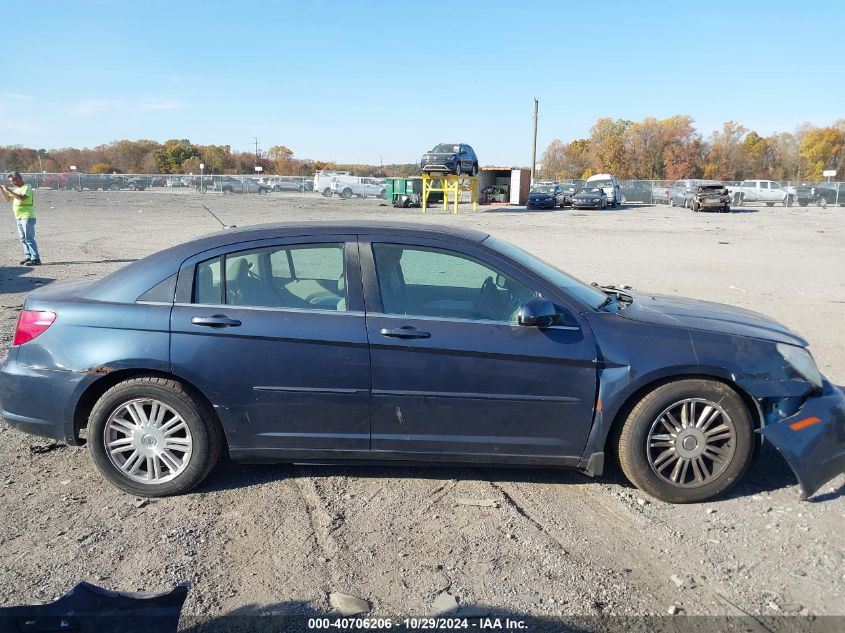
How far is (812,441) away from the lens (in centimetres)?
363

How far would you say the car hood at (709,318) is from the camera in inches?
151

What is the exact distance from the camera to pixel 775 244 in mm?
20031

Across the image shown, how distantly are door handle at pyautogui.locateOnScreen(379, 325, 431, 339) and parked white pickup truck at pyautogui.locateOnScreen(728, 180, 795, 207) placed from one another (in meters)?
50.8

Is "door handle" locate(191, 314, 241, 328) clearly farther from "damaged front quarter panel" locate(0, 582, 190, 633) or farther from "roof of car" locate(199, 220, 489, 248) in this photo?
"damaged front quarter panel" locate(0, 582, 190, 633)

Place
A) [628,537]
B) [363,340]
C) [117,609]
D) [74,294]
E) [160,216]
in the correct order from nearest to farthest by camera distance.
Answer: [117,609], [628,537], [363,340], [74,294], [160,216]

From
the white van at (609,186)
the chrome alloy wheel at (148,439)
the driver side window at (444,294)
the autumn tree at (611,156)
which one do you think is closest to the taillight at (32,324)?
the chrome alloy wheel at (148,439)

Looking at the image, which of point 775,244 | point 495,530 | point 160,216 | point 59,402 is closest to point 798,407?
point 495,530

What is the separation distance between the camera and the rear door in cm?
370

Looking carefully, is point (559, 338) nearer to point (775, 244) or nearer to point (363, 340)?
point (363, 340)

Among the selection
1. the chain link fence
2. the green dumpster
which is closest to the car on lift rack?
the green dumpster

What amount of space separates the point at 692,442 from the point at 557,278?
1268 millimetres

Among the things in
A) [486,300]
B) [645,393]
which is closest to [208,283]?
[486,300]

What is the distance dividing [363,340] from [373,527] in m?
1.03

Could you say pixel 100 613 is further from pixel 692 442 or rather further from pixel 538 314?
pixel 692 442
